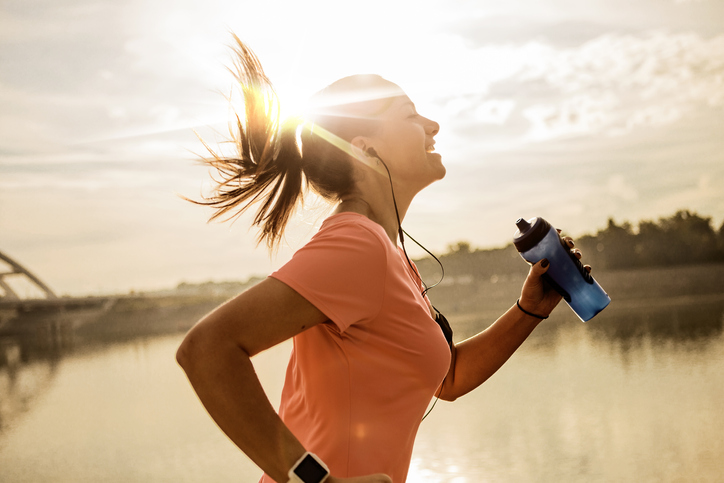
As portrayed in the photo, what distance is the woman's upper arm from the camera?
36.1 inches

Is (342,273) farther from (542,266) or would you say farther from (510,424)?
(510,424)

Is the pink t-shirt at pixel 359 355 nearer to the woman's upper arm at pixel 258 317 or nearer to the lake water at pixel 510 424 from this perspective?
the woman's upper arm at pixel 258 317

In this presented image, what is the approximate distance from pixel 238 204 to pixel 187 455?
13.7 m

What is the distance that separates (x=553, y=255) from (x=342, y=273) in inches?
35.8

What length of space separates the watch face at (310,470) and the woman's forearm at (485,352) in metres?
0.82

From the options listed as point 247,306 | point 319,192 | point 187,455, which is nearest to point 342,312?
point 247,306

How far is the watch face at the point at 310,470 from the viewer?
0.94 metres

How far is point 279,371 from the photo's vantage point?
23.5m

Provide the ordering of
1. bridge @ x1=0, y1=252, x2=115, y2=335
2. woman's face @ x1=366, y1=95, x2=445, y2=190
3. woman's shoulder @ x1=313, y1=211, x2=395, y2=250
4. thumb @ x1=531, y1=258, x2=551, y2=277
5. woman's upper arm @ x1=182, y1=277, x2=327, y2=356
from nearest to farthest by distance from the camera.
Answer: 1. woman's upper arm @ x1=182, y1=277, x2=327, y2=356
2. woman's shoulder @ x1=313, y1=211, x2=395, y2=250
3. woman's face @ x1=366, y1=95, x2=445, y2=190
4. thumb @ x1=531, y1=258, x2=551, y2=277
5. bridge @ x1=0, y1=252, x2=115, y2=335

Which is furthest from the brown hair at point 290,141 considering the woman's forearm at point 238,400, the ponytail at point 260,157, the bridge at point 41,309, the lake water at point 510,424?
the bridge at point 41,309

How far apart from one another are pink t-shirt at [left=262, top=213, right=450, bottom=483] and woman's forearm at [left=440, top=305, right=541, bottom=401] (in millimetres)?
592

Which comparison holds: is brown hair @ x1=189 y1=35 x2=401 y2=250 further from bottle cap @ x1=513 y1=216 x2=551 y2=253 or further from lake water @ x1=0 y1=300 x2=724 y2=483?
lake water @ x1=0 y1=300 x2=724 y2=483

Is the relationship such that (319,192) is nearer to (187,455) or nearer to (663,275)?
(187,455)

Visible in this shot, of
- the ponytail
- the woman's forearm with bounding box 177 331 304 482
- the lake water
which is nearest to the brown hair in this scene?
the ponytail
